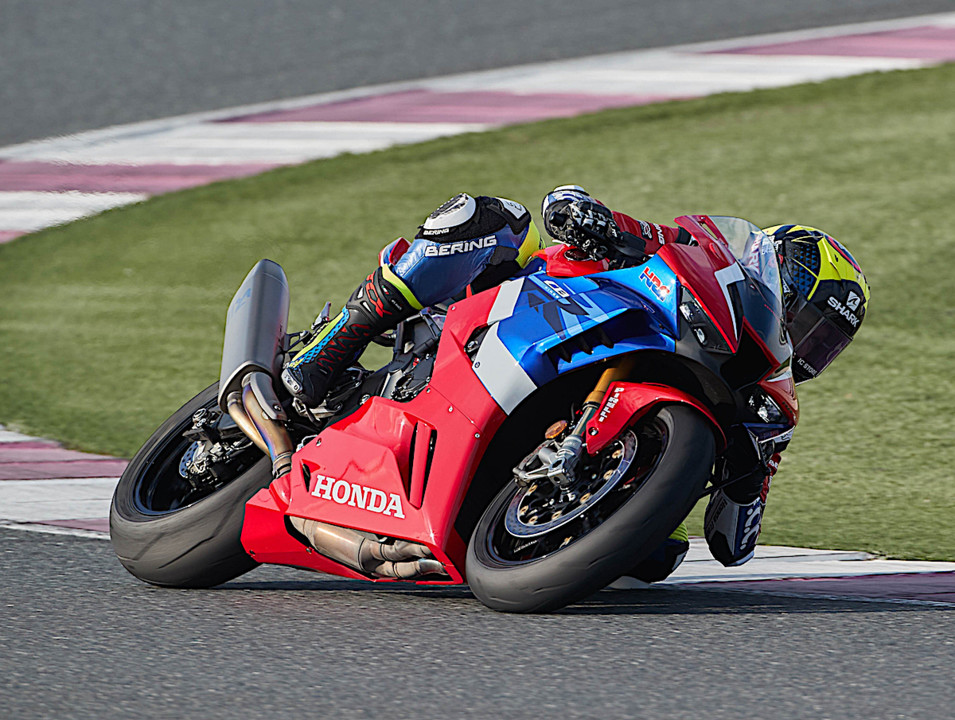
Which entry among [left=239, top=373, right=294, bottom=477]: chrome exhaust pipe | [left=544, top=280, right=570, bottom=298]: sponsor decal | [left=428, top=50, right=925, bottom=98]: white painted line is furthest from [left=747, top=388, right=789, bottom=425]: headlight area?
[left=428, top=50, right=925, bottom=98]: white painted line

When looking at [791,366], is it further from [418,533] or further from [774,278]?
[418,533]

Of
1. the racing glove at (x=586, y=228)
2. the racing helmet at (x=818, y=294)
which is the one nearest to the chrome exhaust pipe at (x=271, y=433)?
the racing glove at (x=586, y=228)

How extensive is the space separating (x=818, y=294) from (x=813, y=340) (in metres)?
0.16

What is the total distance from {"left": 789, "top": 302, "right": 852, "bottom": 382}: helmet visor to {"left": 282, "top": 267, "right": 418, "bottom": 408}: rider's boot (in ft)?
3.79

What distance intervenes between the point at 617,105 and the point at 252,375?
8.49m

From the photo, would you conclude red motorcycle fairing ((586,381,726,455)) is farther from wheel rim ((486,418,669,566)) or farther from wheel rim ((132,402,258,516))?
wheel rim ((132,402,258,516))

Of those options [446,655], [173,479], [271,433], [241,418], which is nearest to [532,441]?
[446,655]

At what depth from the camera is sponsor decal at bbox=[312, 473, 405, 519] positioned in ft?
14.5

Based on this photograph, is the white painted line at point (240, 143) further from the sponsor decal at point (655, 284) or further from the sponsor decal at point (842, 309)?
A: the sponsor decal at point (655, 284)

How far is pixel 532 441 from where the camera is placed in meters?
4.46

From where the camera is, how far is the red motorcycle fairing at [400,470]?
4363 millimetres

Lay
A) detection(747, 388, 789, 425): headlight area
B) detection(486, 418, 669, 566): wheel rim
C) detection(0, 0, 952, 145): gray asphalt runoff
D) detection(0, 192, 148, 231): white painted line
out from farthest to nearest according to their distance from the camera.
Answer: detection(0, 0, 952, 145): gray asphalt runoff < detection(0, 192, 148, 231): white painted line < detection(747, 388, 789, 425): headlight area < detection(486, 418, 669, 566): wheel rim

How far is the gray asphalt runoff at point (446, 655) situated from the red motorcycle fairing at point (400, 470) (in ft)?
0.68

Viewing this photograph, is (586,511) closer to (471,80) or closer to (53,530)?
(53,530)
